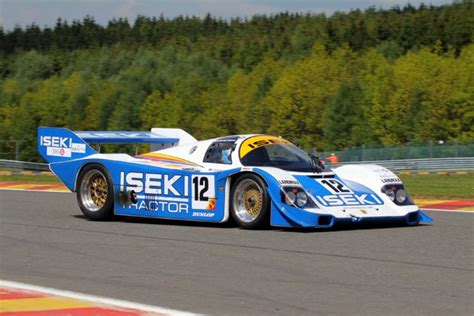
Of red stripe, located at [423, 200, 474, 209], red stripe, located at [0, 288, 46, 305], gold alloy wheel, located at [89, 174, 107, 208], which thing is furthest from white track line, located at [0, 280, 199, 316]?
red stripe, located at [423, 200, 474, 209]

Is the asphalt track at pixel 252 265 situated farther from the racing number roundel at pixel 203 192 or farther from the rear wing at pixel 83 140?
the rear wing at pixel 83 140

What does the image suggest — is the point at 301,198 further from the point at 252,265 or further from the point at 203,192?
the point at 252,265

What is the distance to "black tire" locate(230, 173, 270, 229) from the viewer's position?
11.6 metres

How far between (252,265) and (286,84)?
261ft

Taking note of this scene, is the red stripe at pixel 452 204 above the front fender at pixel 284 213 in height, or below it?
below

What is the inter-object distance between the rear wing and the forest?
105 feet

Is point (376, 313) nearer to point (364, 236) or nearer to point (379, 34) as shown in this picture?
point (364, 236)

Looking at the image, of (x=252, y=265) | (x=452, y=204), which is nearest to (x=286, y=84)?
(x=452, y=204)

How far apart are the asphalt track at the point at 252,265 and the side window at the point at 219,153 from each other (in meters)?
0.85

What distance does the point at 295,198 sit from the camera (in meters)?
11.3

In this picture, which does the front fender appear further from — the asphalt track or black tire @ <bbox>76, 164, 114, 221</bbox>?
black tire @ <bbox>76, 164, 114, 221</bbox>

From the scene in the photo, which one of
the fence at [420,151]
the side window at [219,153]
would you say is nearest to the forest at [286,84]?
the fence at [420,151]

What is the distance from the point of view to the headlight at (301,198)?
1132 centimetres

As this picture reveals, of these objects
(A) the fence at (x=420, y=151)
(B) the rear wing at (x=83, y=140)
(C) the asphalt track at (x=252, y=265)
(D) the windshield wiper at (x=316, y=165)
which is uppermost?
(B) the rear wing at (x=83, y=140)
